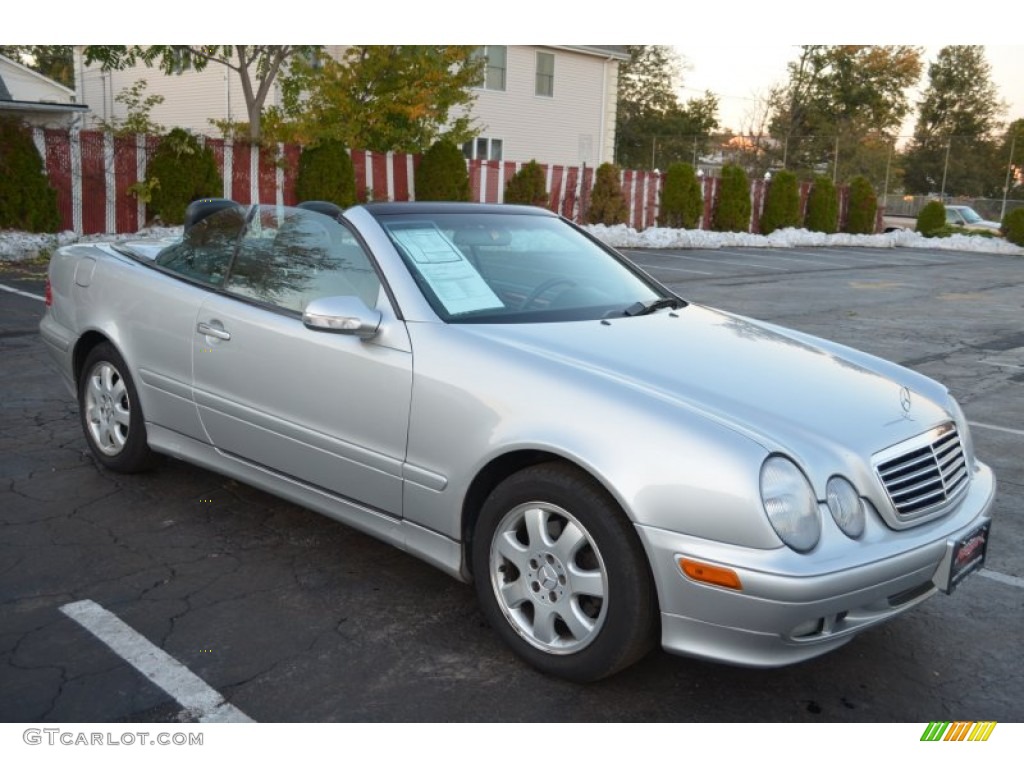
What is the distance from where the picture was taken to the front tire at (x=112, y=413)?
4.69m

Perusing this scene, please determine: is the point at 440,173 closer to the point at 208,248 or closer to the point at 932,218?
the point at 208,248

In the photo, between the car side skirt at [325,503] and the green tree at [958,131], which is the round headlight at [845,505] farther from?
the green tree at [958,131]

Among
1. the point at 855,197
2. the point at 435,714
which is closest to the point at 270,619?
the point at 435,714

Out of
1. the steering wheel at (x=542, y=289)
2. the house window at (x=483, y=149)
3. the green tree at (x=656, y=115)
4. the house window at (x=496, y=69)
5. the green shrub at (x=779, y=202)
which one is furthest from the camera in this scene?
the green tree at (x=656, y=115)

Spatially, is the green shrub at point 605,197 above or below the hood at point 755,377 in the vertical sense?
above

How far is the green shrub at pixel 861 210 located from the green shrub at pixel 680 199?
8421mm

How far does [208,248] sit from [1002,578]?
374 centimetres

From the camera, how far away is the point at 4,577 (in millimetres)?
3748

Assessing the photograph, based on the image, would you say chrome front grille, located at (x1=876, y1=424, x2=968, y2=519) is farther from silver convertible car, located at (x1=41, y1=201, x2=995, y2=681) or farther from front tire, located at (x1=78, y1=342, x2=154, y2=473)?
front tire, located at (x1=78, y1=342, x2=154, y2=473)

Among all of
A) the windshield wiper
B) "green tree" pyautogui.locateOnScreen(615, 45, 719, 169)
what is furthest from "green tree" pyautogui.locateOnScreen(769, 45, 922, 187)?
the windshield wiper

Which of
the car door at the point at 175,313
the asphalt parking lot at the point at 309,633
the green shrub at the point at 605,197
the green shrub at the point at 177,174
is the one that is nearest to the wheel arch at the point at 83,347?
the car door at the point at 175,313

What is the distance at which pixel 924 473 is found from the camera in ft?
10.4

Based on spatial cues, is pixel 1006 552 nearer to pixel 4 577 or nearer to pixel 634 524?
pixel 634 524

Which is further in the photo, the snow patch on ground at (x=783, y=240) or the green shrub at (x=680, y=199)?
the green shrub at (x=680, y=199)
